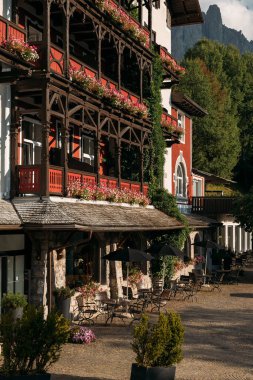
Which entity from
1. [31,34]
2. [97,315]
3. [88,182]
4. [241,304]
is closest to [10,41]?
[31,34]

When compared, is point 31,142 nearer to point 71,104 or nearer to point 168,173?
point 71,104

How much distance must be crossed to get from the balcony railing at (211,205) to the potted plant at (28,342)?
3088 centimetres

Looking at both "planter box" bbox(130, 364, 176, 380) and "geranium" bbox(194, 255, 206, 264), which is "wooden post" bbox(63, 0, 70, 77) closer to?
"planter box" bbox(130, 364, 176, 380)

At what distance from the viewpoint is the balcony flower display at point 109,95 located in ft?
68.1

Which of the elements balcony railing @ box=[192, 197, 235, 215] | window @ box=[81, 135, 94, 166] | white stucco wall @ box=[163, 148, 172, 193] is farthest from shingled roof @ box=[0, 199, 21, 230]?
balcony railing @ box=[192, 197, 235, 215]

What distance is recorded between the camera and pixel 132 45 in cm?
2653

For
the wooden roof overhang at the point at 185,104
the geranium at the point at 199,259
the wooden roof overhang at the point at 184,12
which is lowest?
the geranium at the point at 199,259

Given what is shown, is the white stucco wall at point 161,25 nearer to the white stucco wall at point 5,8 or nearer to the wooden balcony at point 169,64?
the wooden balcony at point 169,64

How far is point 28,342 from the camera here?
9930 millimetres

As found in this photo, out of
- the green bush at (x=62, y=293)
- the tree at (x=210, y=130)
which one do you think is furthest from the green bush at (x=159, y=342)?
the tree at (x=210, y=130)

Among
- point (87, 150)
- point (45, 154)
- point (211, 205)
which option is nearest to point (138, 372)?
point (45, 154)

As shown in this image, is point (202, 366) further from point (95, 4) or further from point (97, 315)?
point (95, 4)

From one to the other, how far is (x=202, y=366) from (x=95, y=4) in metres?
14.2

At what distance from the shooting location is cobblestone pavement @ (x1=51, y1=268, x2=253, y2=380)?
13156 millimetres
